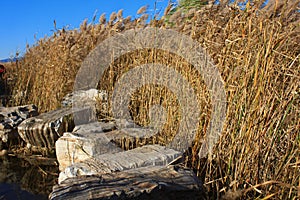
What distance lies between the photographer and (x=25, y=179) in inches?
92.1

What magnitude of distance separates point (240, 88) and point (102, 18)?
248cm

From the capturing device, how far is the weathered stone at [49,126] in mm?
2701

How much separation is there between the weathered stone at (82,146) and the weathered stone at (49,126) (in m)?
0.30

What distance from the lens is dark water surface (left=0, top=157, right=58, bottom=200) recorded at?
2.09 meters

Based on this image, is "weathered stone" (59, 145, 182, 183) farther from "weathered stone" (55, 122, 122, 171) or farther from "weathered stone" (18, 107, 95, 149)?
"weathered stone" (18, 107, 95, 149)

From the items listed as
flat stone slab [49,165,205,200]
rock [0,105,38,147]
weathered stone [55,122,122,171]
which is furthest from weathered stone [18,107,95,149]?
flat stone slab [49,165,205,200]

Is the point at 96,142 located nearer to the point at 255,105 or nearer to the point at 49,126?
the point at 49,126

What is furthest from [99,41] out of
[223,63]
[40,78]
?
[223,63]

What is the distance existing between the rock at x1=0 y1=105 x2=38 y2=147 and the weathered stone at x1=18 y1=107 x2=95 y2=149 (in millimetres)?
170

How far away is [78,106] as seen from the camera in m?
3.01

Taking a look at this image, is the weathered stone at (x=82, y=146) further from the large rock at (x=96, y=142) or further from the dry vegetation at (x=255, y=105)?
the dry vegetation at (x=255, y=105)

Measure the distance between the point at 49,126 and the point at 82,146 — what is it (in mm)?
621

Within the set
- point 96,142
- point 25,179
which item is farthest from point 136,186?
point 25,179

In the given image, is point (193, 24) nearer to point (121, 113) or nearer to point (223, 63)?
point (223, 63)
